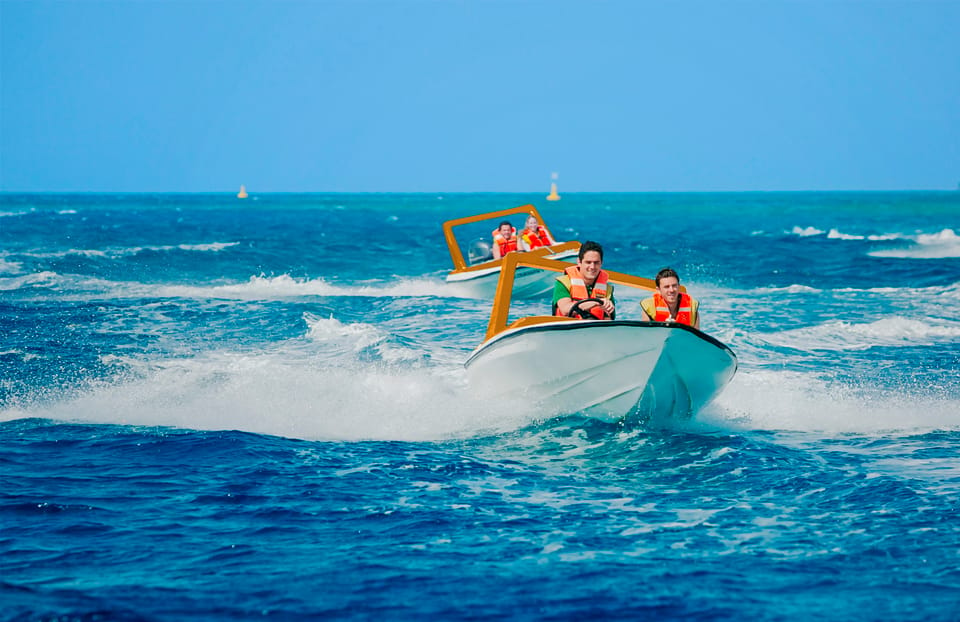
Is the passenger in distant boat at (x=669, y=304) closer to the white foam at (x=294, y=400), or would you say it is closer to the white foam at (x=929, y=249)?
the white foam at (x=294, y=400)

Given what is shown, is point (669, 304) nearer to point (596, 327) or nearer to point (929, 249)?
A: point (596, 327)

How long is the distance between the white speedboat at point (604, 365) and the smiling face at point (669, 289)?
462 mm

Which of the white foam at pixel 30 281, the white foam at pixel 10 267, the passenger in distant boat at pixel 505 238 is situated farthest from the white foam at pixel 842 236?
the white foam at pixel 30 281

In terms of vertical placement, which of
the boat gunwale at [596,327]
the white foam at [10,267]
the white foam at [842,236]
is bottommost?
the white foam at [10,267]

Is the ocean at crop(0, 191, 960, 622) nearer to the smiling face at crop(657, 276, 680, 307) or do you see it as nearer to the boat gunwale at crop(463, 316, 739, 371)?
the boat gunwale at crop(463, 316, 739, 371)

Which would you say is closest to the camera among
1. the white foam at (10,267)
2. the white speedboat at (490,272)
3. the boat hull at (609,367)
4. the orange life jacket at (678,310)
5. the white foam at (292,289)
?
the boat hull at (609,367)

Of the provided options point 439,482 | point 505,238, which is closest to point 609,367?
point 439,482

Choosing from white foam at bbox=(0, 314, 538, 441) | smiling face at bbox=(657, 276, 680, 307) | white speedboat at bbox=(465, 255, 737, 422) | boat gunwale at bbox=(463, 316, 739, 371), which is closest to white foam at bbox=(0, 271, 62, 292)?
white foam at bbox=(0, 314, 538, 441)

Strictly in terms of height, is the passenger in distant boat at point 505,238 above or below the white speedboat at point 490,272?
above

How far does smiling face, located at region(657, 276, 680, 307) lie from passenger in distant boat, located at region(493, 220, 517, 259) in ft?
40.1

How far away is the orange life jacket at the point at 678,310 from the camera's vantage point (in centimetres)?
955

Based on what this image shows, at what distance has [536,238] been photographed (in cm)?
2258

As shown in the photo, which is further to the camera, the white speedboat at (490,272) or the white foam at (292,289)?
the white foam at (292,289)

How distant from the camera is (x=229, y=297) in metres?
24.5
